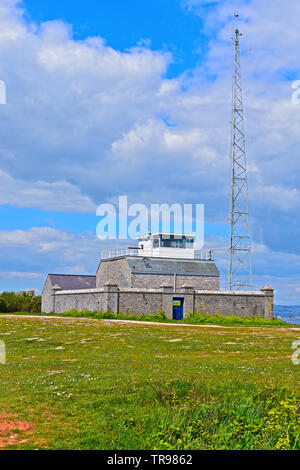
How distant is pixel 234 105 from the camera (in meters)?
58.3

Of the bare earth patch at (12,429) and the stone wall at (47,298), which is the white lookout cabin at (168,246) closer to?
the stone wall at (47,298)

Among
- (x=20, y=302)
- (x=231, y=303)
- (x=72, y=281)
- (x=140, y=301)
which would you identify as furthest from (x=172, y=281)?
(x=20, y=302)

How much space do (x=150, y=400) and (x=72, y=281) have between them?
59181mm

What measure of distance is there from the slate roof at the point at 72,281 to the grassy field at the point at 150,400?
4423 centimetres

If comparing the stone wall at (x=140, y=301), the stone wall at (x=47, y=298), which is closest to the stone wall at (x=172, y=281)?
the stone wall at (x=140, y=301)

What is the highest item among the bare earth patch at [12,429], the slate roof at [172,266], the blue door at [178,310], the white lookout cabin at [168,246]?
the white lookout cabin at [168,246]

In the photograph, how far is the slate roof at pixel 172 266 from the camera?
58.1 metres

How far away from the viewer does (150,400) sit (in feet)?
44.3

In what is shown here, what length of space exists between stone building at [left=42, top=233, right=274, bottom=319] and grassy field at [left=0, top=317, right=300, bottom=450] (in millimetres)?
27639

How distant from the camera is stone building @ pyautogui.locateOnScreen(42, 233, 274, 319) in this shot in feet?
173

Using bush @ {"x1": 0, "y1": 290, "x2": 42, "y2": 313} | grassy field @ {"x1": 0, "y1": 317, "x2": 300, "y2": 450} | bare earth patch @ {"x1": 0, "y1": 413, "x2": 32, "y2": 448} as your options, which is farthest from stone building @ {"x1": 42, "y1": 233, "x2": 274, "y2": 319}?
bare earth patch @ {"x1": 0, "y1": 413, "x2": 32, "y2": 448}

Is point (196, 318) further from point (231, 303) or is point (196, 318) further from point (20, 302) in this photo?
point (20, 302)

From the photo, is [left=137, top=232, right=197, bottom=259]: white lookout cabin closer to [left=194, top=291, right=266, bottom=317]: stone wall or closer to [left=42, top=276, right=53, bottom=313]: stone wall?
[left=194, top=291, right=266, bottom=317]: stone wall
